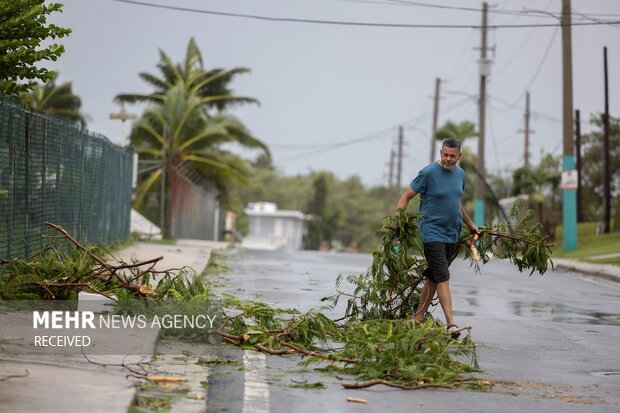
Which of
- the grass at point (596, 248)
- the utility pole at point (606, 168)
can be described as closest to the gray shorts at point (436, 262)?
the grass at point (596, 248)

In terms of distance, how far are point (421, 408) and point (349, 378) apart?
113cm

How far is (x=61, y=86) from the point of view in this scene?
189ft

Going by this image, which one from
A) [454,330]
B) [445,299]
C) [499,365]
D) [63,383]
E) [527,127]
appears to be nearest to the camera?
[63,383]

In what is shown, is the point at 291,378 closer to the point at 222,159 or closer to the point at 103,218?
the point at 103,218

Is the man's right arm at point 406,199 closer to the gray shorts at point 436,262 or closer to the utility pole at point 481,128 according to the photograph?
the gray shorts at point 436,262

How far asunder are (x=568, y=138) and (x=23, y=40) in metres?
27.4

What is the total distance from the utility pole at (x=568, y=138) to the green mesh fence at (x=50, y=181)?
52.3ft

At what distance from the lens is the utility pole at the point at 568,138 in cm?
3600

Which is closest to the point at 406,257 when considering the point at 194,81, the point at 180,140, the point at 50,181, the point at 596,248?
the point at 50,181

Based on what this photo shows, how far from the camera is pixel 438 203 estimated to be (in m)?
10.9

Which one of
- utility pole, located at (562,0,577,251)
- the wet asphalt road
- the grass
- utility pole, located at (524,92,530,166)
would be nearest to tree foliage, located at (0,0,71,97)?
the wet asphalt road

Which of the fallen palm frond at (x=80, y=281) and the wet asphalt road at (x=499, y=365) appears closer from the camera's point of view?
the wet asphalt road at (x=499, y=365)

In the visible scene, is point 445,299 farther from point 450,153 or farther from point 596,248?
point 596,248

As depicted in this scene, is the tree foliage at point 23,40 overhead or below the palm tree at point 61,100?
below
